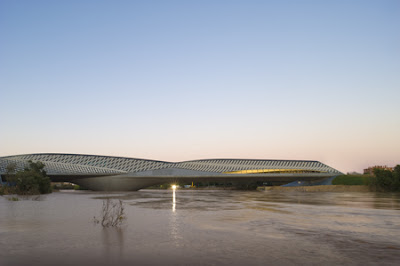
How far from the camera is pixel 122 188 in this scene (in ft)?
371

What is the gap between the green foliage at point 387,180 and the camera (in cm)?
7444

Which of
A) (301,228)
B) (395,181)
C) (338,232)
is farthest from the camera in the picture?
(395,181)

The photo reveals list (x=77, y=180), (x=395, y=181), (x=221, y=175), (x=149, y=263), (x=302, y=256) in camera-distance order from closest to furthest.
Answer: (x=149, y=263)
(x=302, y=256)
(x=395, y=181)
(x=77, y=180)
(x=221, y=175)

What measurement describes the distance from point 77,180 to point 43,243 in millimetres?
106406

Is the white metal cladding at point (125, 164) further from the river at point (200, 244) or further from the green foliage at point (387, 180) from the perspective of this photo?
the river at point (200, 244)

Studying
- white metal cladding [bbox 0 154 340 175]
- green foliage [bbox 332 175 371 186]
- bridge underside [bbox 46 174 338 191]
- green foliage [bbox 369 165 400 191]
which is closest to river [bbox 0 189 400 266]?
green foliage [bbox 369 165 400 191]

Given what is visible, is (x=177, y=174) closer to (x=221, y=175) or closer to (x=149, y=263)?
(x=221, y=175)

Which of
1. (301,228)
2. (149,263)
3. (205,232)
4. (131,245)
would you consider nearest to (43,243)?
(131,245)

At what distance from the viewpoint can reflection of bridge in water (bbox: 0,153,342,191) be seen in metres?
106

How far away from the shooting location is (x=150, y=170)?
11606 centimetres

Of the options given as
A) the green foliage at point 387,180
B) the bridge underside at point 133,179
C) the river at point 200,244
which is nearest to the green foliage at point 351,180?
the bridge underside at point 133,179

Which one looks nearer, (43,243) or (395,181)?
(43,243)

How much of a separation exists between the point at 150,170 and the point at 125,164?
12086mm

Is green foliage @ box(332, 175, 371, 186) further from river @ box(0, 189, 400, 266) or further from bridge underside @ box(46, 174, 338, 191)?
river @ box(0, 189, 400, 266)
